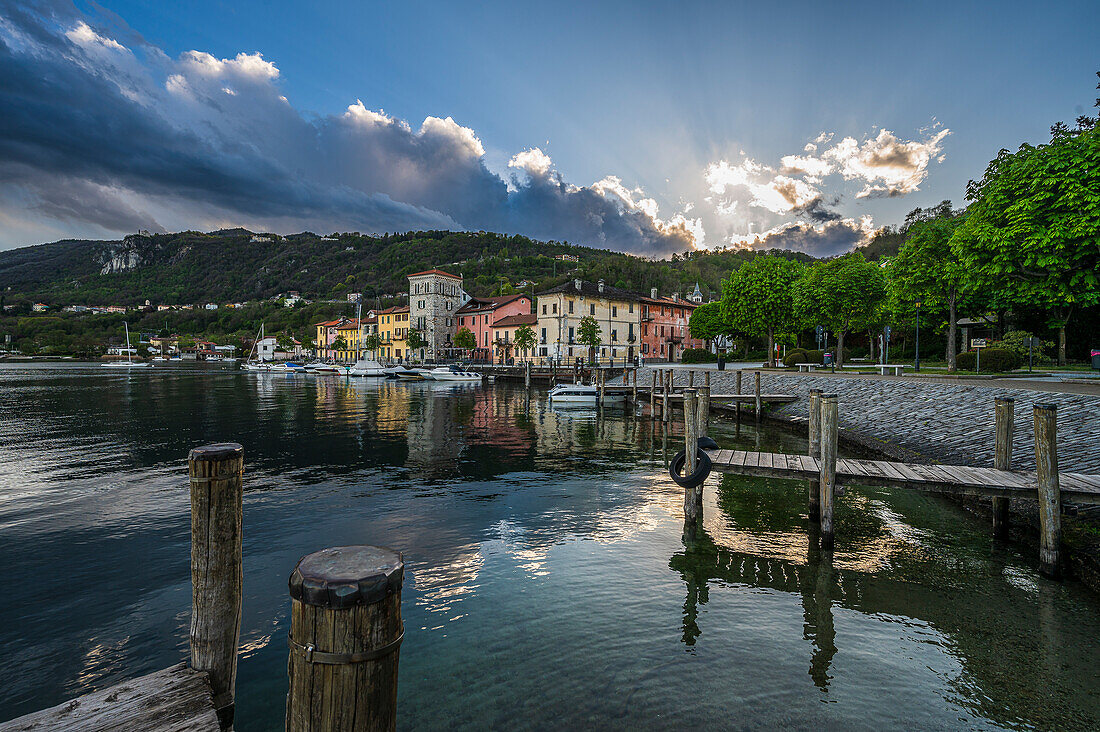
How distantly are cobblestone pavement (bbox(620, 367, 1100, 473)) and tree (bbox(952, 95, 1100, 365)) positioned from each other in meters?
6.06

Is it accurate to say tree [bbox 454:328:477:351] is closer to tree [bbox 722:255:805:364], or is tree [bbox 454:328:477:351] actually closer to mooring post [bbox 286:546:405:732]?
tree [bbox 722:255:805:364]

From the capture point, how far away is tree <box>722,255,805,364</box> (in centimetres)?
3966

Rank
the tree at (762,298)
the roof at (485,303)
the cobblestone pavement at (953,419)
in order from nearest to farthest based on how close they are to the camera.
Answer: the cobblestone pavement at (953,419) < the tree at (762,298) < the roof at (485,303)

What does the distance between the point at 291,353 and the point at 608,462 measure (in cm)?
13183

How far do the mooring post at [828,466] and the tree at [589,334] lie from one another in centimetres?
5453

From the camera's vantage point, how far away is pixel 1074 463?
11.0 m

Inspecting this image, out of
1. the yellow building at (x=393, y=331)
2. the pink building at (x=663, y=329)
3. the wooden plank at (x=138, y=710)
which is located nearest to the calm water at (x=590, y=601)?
the wooden plank at (x=138, y=710)

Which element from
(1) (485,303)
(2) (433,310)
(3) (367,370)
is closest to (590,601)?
(3) (367,370)

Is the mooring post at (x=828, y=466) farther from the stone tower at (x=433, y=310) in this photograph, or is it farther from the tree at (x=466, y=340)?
the stone tower at (x=433, y=310)

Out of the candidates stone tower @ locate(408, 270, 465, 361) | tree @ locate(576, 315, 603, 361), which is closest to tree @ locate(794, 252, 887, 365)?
tree @ locate(576, 315, 603, 361)

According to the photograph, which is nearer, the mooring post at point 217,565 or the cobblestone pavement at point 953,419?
the mooring post at point 217,565

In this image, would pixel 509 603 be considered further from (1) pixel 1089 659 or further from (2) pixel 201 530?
(1) pixel 1089 659

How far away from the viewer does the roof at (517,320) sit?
7319cm

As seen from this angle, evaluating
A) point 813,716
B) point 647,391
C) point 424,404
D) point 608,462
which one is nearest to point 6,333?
point 424,404
